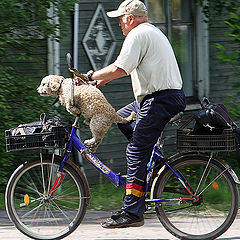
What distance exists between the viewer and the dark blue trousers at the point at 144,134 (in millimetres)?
4695

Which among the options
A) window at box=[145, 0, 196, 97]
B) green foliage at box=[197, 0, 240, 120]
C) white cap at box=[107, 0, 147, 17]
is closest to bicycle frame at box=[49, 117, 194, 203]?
white cap at box=[107, 0, 147, 17]

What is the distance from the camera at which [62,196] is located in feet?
16.4

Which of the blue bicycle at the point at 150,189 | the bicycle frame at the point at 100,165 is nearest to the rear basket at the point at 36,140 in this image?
the blue bicycle at the point at 150,189

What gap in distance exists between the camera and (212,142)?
4.77 m

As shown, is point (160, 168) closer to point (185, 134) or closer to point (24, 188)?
point (185, 134)

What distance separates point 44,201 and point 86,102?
0.92 metres

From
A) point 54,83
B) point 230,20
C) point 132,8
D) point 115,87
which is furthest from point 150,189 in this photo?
point 115,87

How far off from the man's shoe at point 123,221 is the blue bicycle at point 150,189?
0.58ft

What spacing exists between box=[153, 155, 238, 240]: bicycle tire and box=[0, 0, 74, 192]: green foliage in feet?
7.45

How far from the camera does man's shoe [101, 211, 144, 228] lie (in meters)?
4.84

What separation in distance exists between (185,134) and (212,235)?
0.89 m

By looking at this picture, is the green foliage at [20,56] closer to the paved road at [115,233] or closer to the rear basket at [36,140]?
the paved road at [115,233]

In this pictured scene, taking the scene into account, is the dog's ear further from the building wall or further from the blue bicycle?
the building wall

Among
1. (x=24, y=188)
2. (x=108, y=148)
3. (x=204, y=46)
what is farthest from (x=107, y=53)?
(x=24, y=188)
